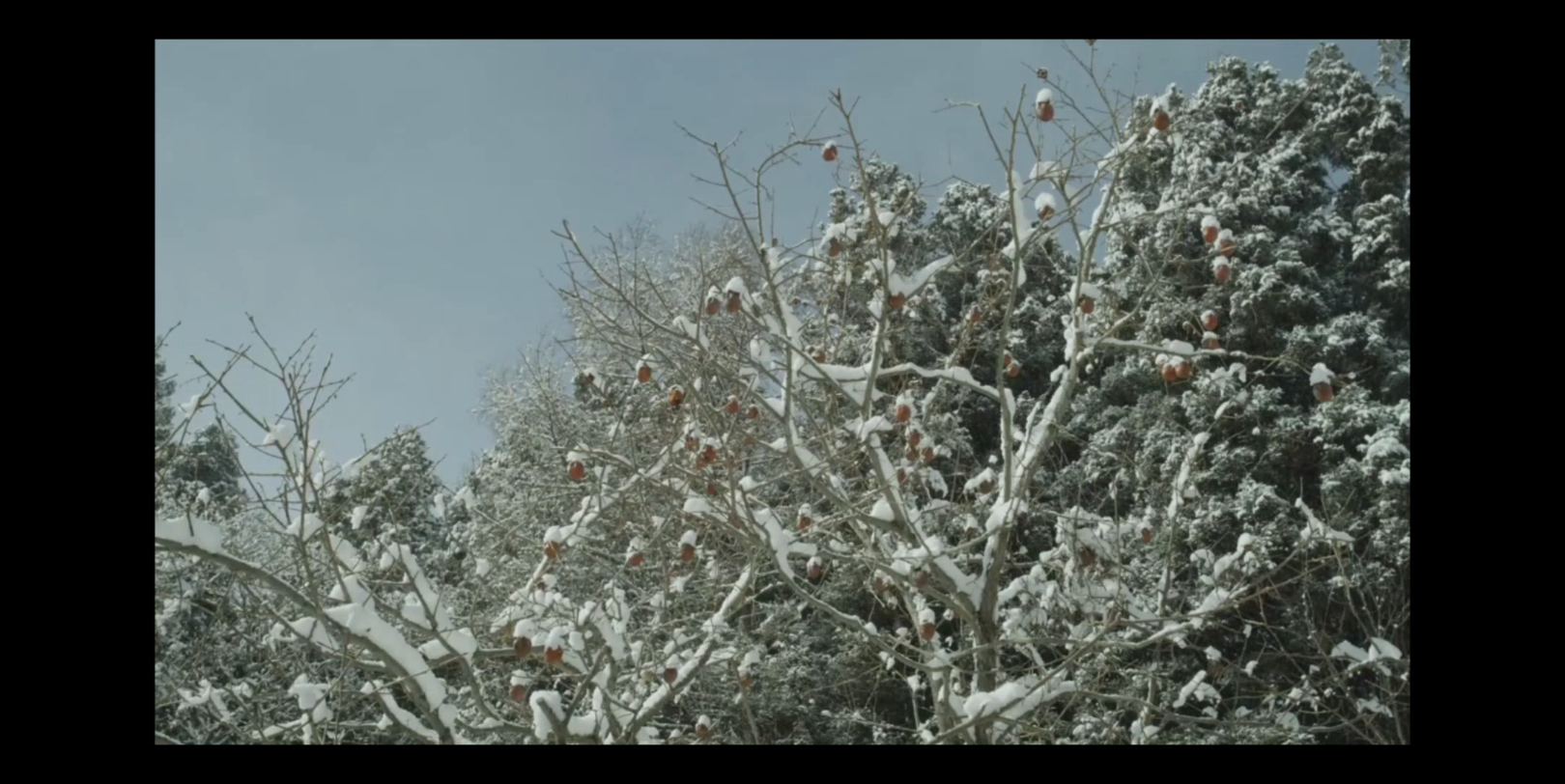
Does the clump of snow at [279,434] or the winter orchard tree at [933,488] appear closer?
the clump of snow at [279,434]

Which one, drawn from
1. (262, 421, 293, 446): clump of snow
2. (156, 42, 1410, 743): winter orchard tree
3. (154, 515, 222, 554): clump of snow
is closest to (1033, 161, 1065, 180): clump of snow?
(156, 42, 1410, 743): winter orchard tree

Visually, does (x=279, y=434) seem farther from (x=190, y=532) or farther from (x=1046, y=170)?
(x=1046, y=170)

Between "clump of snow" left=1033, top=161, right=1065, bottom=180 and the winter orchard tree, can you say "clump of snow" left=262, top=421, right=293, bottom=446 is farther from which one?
"clump of snow" left=1033, top=161, right=1065, bottom=180

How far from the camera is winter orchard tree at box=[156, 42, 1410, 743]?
11.4ft

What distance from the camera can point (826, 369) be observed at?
400cm

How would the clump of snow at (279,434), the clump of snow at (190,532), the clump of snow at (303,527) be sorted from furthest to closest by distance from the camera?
the clump of snow at (279,434) < the clump of snow at (303,527) < the clump of snow at (190,532)

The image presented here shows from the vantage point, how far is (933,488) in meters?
5.39

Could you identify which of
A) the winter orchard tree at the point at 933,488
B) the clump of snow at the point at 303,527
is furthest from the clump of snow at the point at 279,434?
the clump of snow at the point at 303,527

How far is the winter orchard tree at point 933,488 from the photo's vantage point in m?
3.48

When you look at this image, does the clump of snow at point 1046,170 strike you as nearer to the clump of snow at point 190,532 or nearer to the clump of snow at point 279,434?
the clump of snow at point 279,434

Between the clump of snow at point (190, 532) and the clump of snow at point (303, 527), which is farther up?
the clump of snow at point (303, 527)
